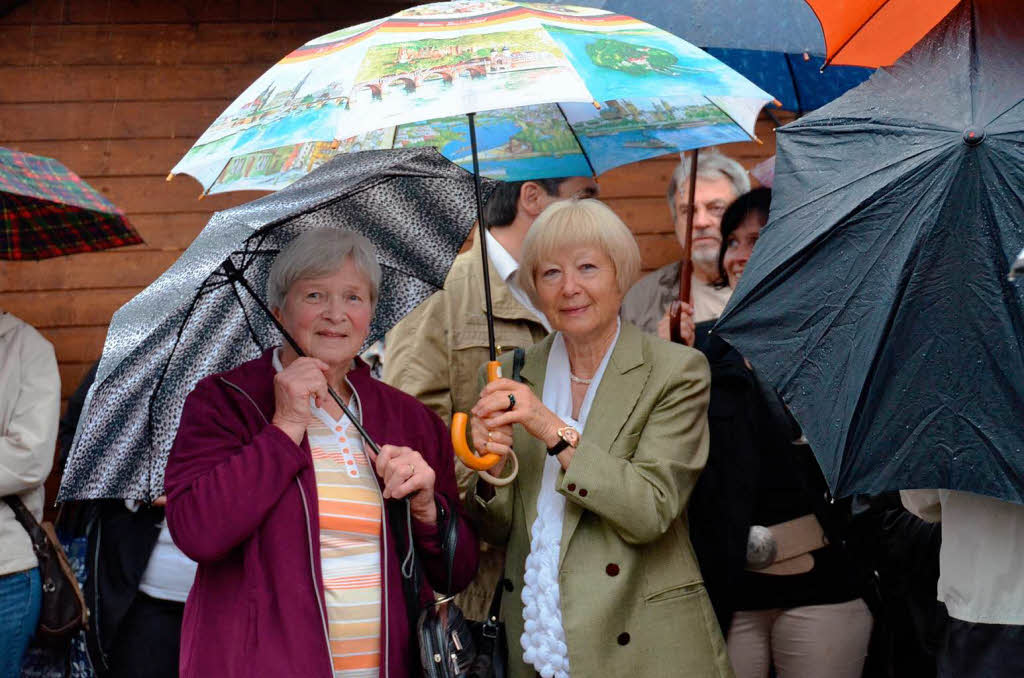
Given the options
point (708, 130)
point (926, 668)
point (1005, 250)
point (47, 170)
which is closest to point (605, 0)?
point (708, 130)

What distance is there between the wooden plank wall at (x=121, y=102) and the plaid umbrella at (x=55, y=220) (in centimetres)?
124

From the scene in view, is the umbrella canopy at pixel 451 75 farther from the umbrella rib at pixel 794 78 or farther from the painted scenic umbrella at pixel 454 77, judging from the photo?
the umbrella rib at pixel 794 78

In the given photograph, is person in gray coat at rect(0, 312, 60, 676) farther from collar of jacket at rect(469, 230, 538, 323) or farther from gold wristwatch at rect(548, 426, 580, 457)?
gold wristwatch at rect(548, 426, 580, 457)

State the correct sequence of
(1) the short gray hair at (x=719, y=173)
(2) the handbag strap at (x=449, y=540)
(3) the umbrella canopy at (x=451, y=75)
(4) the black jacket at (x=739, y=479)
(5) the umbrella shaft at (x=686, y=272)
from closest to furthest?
1. (3) the umbrella canopy at (x=451, y=75)
2. (2) the handbag strap at (x=449, y=540)
3. (4) the black jacket at (x=739, y=479)
4. (5) the umbrella shaft at (x=686, y=272)
5. (1) the short gray hair at (x=719, y=173)

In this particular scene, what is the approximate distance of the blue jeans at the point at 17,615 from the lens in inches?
139

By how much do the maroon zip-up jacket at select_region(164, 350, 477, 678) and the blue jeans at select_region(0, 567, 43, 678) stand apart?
3.72 ft

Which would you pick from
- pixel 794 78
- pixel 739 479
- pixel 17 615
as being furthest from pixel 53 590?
pixel 794 78

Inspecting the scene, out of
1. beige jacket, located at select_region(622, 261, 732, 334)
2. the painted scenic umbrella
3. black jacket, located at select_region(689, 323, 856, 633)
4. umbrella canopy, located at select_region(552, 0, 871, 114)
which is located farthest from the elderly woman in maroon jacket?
beige jacket, located at select_region(622, 261, 732, 334)

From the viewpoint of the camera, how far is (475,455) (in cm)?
279

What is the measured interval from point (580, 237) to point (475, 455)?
0.68 metres

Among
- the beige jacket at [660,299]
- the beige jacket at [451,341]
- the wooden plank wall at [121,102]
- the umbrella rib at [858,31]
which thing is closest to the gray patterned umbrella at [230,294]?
the beige jacket at [451,341]

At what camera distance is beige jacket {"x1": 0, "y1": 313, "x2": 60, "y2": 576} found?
360 centimetres

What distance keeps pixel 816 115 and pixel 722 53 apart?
5.22 feet

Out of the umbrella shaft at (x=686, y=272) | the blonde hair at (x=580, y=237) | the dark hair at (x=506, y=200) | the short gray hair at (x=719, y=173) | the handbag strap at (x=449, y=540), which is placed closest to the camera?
the handbag strap at (x=449, y=540)
